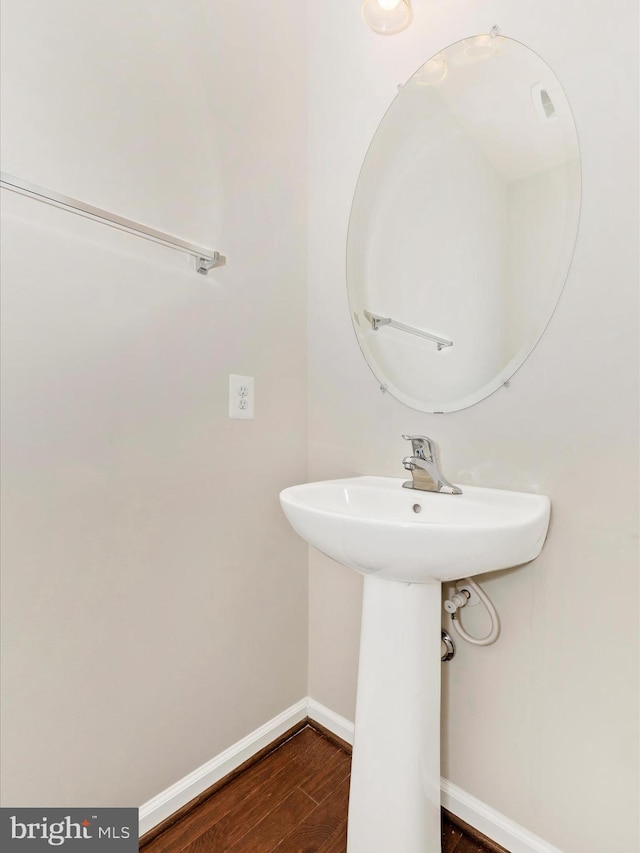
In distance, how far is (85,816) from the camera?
0.94 metres

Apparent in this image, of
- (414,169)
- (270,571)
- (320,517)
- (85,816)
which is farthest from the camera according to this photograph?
(270,571)

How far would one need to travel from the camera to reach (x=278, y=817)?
1101 mm

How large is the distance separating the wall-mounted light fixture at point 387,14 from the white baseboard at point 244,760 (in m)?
1.90

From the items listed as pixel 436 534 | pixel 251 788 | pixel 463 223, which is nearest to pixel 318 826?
pixel 251 788

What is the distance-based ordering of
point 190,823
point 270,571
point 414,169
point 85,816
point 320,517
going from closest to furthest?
point 320,517 < point 85,816 < point 190,823 < point 414,169 < point 270,571

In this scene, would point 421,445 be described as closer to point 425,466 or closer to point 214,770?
point 425,466

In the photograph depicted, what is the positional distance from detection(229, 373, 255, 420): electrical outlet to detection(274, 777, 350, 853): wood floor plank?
3.35 ft

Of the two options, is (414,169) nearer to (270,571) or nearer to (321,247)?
(321,247)

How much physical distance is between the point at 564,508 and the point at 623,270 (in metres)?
0.48

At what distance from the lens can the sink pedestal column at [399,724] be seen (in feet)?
2.93

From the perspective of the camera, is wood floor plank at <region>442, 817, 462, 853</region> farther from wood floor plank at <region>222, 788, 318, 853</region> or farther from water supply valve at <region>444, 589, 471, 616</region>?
water supply valve at <region>444, 589, 471, 616</region>

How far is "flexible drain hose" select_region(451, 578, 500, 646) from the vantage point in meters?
0.99

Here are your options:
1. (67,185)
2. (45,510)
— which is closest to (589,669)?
(45,510)

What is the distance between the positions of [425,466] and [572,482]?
306mm
